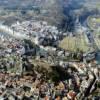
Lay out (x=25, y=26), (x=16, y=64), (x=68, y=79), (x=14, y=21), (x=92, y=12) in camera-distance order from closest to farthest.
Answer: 1. (x=68, y=79)
2. (x=16, y=64)
3. (x=25, y=26)
4. (x=14, y=21)
5. (x=92, y=12)

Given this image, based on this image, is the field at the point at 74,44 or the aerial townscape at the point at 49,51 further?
the field at the point at 74,44

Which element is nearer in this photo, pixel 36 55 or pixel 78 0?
pixel 36 55

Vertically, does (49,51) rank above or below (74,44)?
above

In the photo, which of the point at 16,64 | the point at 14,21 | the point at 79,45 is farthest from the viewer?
the point at 14,21

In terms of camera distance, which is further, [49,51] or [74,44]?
[74,44]

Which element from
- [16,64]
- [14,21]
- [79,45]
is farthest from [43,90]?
[14,21]

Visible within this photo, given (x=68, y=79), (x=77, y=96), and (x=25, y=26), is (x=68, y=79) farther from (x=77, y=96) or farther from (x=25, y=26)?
(x=25, y=26)

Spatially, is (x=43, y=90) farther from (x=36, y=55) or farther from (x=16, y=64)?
(x=36, y=55)

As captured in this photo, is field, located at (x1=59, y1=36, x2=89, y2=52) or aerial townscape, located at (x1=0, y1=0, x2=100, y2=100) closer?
aerial townscape, located at (x1=0, y1=0, x2=100, y2=100)
